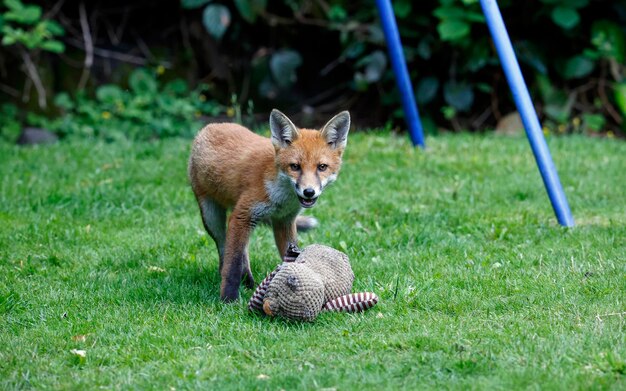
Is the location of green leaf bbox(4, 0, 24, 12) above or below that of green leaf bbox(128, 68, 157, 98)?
above

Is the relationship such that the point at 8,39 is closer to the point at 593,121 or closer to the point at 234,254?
the point at 234,254

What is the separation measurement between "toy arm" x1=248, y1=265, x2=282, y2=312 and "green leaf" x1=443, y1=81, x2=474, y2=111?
21.7ft

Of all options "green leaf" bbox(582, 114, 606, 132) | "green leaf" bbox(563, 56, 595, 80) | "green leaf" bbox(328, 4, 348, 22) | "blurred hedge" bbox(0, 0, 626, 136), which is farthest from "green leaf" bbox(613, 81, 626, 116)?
"green leaf" bbox(328, 4, 348, 22)

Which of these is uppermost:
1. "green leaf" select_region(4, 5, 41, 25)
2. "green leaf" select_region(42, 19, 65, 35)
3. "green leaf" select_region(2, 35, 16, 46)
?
"green leaf" select_region(4, 5, 41, 25)

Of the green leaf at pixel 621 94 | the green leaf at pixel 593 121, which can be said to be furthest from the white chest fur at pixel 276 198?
the green leaf at pixel 621 94

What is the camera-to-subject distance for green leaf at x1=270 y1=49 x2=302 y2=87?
437 inches

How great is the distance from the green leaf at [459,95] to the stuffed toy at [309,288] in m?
6.20

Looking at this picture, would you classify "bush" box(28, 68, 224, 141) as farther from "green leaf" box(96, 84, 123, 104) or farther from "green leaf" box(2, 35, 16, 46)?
"green leaf" box(2, 35, 16, 46)

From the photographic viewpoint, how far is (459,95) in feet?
35.3

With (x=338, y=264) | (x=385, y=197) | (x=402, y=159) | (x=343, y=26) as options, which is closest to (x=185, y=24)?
(x=343, y=26)

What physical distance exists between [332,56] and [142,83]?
2.70 metres

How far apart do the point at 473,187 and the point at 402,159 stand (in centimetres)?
101

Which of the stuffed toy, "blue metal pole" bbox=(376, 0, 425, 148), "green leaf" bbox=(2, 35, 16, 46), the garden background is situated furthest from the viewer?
"green leaf" bbox=(2, 35, 16, 46)

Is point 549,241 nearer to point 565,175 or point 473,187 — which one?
point 473,187
